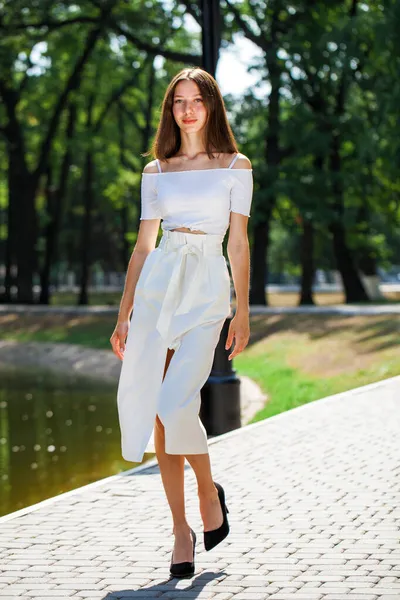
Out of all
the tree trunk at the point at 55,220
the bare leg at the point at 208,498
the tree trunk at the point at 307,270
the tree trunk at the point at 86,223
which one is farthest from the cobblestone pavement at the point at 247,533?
the tree trunk at the point at 86,223

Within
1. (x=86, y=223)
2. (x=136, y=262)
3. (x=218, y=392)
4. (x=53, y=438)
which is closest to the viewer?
(x=136, y=262)

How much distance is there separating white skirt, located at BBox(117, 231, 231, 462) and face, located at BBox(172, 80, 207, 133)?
1.61ft

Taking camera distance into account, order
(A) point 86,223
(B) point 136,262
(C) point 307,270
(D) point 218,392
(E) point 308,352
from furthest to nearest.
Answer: (A) point 86,223 < (C) point 307,270 < (E) point 308,352 < (D) point 218,392 < (B) point 136,262

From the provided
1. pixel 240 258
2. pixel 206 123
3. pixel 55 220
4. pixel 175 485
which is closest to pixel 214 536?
pixel 175 485

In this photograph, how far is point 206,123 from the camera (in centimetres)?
538

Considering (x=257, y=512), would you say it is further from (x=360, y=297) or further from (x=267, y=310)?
(x=360, y=297)

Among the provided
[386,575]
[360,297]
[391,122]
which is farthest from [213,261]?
[360,297]

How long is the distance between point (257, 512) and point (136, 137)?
45.5 meters

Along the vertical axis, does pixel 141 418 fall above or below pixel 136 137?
below

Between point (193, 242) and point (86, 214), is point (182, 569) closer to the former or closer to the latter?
point (193, 242)

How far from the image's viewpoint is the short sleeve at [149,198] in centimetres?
547

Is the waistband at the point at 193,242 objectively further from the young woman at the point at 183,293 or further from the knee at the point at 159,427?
the knee at the point at 159,427

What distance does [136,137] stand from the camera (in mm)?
Result: 51281

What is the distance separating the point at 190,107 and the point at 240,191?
437mm
